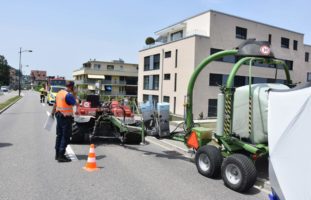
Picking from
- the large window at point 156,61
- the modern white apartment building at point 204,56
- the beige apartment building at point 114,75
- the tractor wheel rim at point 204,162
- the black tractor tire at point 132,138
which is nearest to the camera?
the tractor wheel rim at point 204,162

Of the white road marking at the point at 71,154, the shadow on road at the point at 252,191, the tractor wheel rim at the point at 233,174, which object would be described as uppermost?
the tractor wheel rim at the point at 233,174

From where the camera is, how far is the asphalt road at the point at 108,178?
5488 millimetres

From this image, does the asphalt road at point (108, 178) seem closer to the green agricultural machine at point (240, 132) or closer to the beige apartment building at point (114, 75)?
the green agricultural machine at point (240, 132)

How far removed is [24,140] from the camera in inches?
418

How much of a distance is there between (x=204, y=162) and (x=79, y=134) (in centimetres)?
494

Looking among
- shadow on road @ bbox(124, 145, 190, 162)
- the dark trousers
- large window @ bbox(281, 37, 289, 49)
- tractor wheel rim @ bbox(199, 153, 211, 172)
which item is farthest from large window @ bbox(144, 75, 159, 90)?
tractor wheel rim @ bbox(199, 153, 211, 172)

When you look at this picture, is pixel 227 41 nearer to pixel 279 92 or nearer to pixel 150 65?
pixel 150 65

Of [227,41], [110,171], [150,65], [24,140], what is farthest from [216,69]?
[110,171]

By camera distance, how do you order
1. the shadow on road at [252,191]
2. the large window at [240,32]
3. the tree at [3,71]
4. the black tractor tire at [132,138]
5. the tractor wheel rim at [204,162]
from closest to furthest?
the shadow on road at [252,191]
the tractor wheel rim at [204,162]
the black tractor tire at [132,138]
the large window at [240,32]
the tree at [3,71]

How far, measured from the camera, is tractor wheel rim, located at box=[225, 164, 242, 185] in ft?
19.3

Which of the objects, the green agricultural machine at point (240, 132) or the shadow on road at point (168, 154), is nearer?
the green agricultural machine at point (240, 132)

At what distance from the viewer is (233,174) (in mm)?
6047

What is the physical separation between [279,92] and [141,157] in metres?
4.96

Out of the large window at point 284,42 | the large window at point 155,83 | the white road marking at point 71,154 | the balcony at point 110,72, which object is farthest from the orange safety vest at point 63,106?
the balcony at point 110,72
